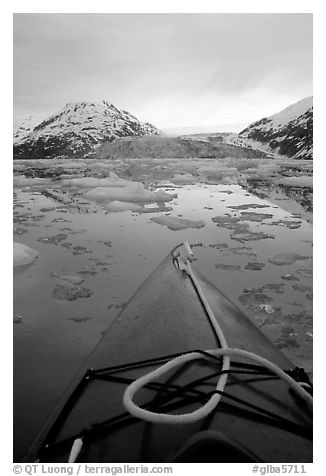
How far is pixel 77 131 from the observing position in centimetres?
8038

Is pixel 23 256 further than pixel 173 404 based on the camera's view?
Yes

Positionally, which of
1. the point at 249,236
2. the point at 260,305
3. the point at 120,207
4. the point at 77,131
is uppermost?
the point at 77,131

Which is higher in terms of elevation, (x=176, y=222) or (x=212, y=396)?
(x=176, y=222)

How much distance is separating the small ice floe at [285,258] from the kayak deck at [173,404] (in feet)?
6.25

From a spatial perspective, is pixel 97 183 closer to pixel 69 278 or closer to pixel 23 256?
pixel 23 256

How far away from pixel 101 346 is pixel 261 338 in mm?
1067

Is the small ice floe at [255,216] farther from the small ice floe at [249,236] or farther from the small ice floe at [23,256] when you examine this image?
the small ice floe at [23,256]

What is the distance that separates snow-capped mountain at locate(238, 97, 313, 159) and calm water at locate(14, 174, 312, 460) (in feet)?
162

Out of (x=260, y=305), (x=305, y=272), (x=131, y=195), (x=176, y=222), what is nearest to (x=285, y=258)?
(x=305, y=272)

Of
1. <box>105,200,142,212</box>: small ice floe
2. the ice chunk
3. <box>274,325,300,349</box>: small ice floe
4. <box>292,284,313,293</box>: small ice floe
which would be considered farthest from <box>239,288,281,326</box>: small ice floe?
the ice chunk

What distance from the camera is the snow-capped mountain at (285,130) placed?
58062 millimetres

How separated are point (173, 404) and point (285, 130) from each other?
80238 mm

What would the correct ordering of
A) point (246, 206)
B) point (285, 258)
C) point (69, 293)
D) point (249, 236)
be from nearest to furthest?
1. point (69, 293)
2. point (285, 258)
3. point (249, 236)
4. point (246, 206)
